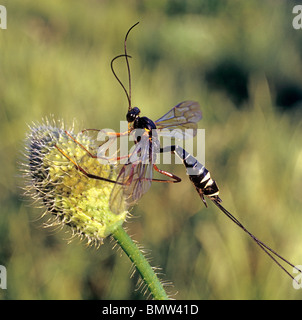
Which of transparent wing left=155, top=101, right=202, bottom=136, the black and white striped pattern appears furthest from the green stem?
transparent wing left=155, top=101, right=202, bottom=136

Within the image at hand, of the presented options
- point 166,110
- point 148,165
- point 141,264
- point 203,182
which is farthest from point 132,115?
point 166,110

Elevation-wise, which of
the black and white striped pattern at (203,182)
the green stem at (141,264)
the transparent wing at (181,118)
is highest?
the transparent wing at (181,118)

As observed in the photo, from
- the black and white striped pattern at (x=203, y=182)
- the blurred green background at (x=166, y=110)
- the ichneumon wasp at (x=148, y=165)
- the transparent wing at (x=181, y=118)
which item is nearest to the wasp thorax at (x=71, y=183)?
the ichneumon wasp at (x=148, y=165)

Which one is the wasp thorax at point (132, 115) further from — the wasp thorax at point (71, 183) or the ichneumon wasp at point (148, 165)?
the wasp thorax at point (71, 183)

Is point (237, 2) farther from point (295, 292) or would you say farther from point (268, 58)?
point (295, 292)

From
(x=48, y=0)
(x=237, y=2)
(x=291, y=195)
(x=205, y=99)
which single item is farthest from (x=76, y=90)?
(x=237, y=2)

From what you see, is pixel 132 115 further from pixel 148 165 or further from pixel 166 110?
pixel 166 110
